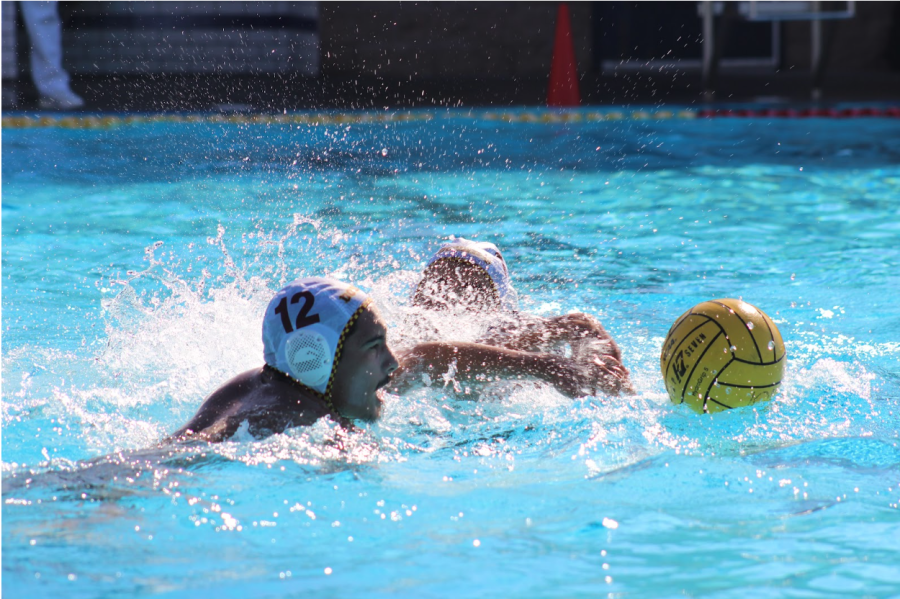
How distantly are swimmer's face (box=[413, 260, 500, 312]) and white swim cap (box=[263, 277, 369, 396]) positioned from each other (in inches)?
44.5

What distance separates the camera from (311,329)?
2.95 metres

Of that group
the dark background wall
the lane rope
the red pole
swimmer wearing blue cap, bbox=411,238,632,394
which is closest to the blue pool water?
swimmer wearing blue cap, bbox=411,238,632,394

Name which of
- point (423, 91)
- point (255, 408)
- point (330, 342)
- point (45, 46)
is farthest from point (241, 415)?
point (423, 91)

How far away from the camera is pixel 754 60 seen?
14188mm

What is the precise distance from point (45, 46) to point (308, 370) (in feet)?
28.4

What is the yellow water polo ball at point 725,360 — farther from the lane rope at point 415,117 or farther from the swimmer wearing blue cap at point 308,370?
the lane rope at point 415,117

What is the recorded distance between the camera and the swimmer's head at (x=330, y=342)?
9.71 ft

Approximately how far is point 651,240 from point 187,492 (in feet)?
15.1

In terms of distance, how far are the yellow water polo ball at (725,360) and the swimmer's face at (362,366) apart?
1.00 metres

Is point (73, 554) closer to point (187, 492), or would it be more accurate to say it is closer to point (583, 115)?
point (187, 492)

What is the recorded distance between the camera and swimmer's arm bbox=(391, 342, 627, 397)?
11.4 ft

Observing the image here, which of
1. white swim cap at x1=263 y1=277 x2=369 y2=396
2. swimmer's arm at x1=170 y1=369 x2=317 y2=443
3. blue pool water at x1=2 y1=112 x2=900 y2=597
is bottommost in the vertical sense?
blue pool water at x1=2 y1=112 x2=900 y2=597

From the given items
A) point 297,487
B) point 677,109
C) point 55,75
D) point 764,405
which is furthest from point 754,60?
point 297,487

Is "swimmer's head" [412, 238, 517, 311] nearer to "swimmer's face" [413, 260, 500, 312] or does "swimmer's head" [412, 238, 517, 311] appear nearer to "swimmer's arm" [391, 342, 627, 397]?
"swimmer's face" [413, 260, 500, 312]
